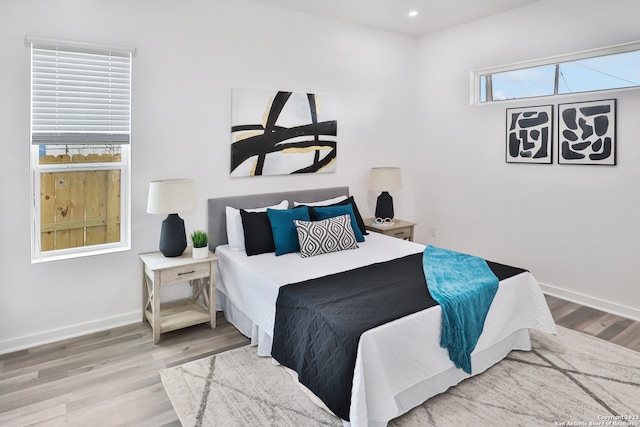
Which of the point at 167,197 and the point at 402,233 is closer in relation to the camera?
the point at 167,197


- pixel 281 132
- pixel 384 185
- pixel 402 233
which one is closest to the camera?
pixel 281 132

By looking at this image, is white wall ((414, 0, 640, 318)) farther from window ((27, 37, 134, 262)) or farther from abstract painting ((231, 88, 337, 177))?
window ((27, 37, 134, 262))

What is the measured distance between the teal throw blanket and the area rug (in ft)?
0.87

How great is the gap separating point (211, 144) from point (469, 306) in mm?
2481

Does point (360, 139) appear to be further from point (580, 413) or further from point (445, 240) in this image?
point (580, 413)

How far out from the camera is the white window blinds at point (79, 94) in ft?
9.66

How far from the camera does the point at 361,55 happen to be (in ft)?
15.3

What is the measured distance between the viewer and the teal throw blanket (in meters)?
2.43

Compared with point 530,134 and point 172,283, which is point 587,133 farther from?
point 172,283

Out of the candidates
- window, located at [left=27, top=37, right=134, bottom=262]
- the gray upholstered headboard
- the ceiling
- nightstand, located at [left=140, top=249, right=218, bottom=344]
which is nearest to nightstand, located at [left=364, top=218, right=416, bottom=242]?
the gray upholstered headboard

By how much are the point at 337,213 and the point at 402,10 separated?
2102 millimetres

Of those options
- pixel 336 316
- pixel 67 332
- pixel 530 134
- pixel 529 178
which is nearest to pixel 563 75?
pixel 530 134

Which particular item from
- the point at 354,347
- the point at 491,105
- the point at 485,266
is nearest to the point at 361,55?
the point at 491,105

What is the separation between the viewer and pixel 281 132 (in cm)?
409
